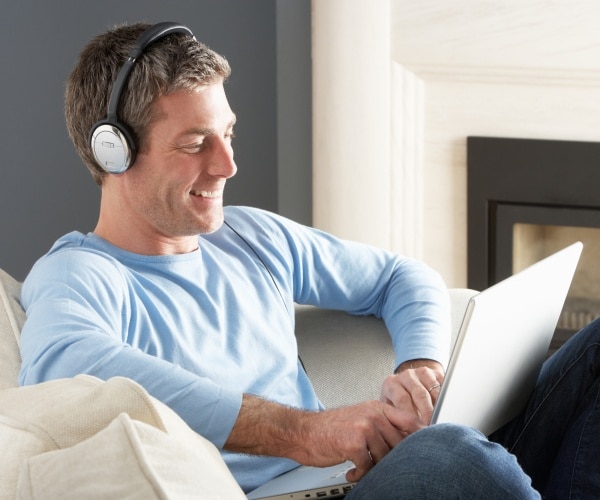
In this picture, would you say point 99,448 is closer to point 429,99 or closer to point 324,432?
point 324,432

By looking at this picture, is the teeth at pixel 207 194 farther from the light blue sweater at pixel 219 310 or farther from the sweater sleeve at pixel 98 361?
the sweater sleeve at pixel 98 361

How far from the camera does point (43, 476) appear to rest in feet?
3.11

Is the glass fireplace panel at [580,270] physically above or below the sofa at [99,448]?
below

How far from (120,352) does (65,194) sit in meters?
1.98

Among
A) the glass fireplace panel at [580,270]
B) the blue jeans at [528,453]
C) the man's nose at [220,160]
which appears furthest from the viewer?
the glass fireplace panel at [580,270]

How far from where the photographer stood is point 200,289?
5.63 ft

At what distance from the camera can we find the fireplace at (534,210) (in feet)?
→ 9.30

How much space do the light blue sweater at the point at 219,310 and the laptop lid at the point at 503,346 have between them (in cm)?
18

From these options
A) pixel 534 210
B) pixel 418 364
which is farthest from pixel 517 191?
pixel 418 364

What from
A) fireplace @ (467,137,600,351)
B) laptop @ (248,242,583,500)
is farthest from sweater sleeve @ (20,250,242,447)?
fireplace @ (467,137,600,351)

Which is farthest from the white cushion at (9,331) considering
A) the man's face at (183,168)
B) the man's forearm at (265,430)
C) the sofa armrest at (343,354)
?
the sofa armrest at (343,354)

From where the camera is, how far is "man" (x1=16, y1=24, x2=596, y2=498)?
1438 mm

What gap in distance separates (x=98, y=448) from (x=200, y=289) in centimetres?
78

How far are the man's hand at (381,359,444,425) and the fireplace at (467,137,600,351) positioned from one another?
1380 millimetres
